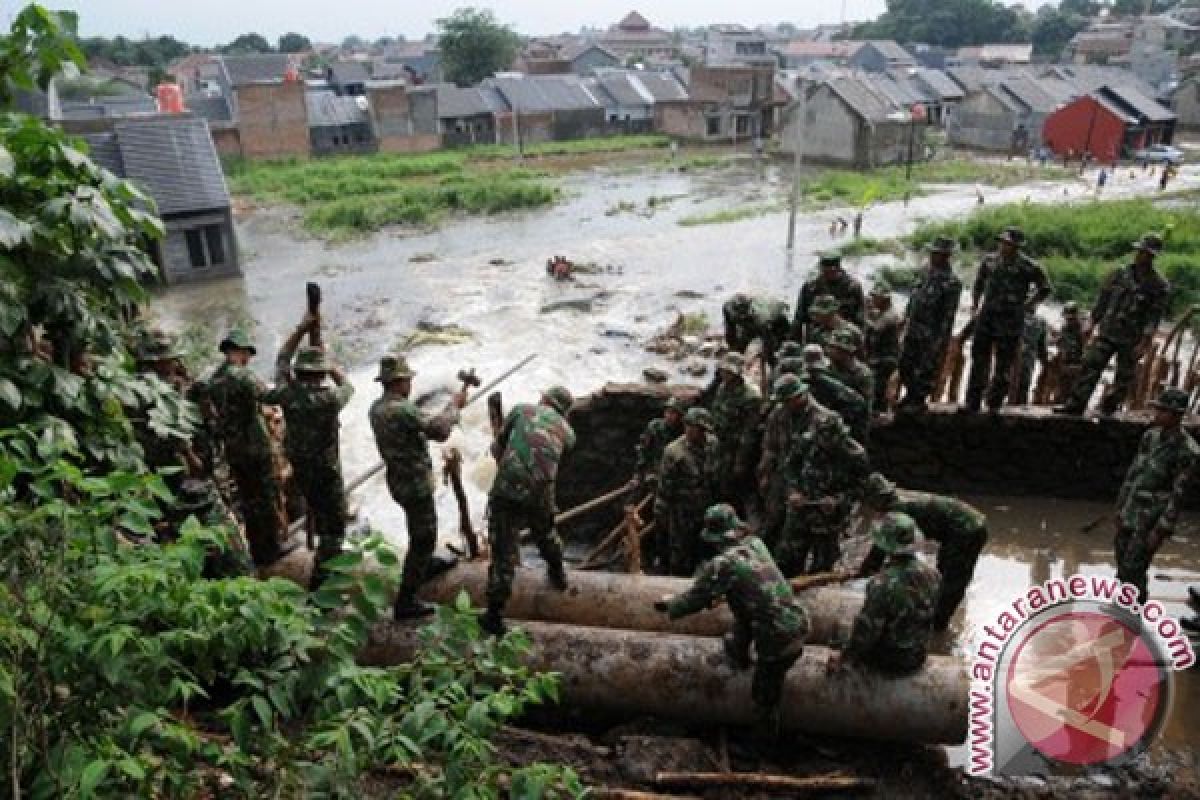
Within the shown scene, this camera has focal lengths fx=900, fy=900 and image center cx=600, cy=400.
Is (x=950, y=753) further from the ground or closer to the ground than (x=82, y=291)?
closer to the ground

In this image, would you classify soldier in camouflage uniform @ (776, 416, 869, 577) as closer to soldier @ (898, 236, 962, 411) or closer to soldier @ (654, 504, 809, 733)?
soldier @ (654, 504, 809, 733)

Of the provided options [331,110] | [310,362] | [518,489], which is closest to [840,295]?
[518,489]

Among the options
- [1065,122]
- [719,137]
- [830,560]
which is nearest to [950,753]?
[830,560]

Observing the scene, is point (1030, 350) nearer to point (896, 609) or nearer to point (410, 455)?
point (896, 609)

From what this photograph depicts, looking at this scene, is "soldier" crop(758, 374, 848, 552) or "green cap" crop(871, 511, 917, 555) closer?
"green cap" crop(871, 511, 917, 555)

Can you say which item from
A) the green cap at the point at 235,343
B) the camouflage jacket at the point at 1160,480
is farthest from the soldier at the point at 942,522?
the green cap at the point at 235,343

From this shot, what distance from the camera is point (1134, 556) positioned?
23.5ft

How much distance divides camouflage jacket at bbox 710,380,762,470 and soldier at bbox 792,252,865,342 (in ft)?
4.56

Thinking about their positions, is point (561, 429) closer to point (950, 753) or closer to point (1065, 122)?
point (950, 753)

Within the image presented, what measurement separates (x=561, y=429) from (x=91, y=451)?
2.85m

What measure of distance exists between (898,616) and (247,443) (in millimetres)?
4891

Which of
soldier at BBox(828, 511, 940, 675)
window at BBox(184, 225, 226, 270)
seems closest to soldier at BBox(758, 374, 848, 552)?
soldier at BBox(828, 511, 940, 675)

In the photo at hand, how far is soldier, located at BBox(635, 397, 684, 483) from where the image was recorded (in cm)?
820

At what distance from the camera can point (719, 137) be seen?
53.3 metres
